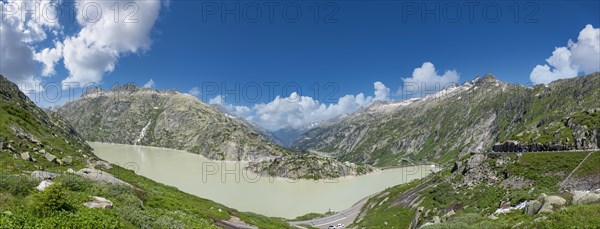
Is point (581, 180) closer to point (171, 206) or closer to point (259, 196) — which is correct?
point (171, 206)

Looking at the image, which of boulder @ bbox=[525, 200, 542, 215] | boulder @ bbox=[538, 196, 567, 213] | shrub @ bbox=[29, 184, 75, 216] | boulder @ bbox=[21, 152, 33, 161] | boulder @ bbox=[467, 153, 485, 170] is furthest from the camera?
boulder @ bbox=[467, 153, 485, 170]

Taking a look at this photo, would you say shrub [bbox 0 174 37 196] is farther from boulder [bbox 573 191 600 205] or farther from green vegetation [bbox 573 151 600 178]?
green vegetation [bbox 573 151 600 178]

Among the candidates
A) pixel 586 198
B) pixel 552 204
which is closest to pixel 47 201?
pixel 552 204

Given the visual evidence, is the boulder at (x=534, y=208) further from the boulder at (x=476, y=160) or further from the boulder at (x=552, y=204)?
the boulder at (x=476, y=160)

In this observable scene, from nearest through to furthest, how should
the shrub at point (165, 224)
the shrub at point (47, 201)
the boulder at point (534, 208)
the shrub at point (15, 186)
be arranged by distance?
the shrub at point (47, 201) < the shrub at point (15, 186) < the shrub at point (165, 224) < the boulder at point (534, 208)

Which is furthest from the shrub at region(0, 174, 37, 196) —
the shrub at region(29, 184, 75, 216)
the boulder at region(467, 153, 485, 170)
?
the boulder at region(467, 153, 485, 170)

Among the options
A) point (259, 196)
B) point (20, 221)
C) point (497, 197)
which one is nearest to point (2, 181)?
point (20, 221)

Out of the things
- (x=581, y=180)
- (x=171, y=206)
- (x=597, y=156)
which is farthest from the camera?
(x=597, y=156)

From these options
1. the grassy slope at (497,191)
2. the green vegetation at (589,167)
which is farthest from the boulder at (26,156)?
the green vegetation at (589,167)
